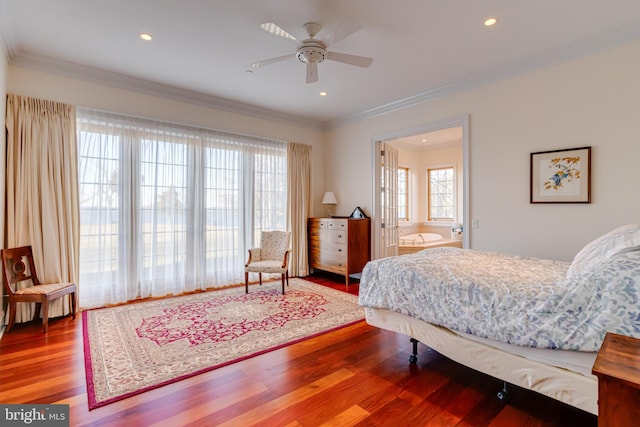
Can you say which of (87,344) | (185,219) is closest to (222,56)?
(185,219)

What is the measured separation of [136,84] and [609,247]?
5054 mm

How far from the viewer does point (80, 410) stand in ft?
6.15

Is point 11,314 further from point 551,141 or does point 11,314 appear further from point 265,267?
point 551,141

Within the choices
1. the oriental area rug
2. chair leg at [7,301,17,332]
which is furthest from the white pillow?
chair leg at [7,301,17,332]

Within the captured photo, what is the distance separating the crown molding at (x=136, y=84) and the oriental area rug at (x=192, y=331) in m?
2.80

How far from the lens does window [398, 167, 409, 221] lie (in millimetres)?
7484

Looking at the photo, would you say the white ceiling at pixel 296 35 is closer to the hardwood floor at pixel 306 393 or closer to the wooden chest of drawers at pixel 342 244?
the wooden chest of drawers at pixel 342 244

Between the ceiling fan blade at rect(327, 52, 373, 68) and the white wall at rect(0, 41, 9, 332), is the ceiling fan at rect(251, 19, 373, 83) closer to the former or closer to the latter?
the ceiling fan blade at rect(327, 52, 373, 68)

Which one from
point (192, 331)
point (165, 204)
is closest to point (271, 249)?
point (165, 204)

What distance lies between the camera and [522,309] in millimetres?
1763

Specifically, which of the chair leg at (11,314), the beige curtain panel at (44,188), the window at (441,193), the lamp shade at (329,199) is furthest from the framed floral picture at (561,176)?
the chair leg at (11,314)

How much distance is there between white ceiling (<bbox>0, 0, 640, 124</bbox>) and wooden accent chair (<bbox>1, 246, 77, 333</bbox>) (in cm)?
206

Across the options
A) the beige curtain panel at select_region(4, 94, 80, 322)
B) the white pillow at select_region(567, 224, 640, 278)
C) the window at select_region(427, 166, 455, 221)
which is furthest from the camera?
the window at select_region(427, 166, 455, 221)

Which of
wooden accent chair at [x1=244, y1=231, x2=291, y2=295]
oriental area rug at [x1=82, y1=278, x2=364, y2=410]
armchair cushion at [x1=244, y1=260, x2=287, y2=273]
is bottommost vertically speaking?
oriental area rug at [x1=82, y1=278, x2=364, y2=410]
